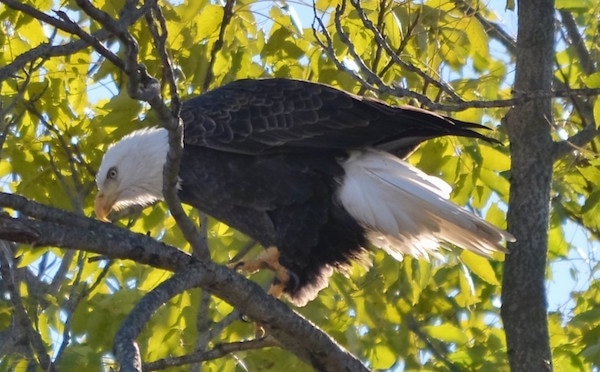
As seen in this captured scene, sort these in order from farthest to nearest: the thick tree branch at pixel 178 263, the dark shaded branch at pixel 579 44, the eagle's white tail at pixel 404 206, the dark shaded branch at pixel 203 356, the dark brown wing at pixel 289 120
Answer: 1. the dark shaded branch at pixel 579 44
2. the dark brown wing at pixel 289 120
3. the eagle's white tail at pixel 404 206
4. the dark shaded branch at pixel 203 356
5. the thick tree branch at pixel 178 263

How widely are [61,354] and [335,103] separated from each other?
1541 millimetres

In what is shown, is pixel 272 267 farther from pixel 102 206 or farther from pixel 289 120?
pixel 102 206

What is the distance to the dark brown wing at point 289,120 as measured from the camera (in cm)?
443

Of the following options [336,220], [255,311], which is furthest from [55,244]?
[336,220]

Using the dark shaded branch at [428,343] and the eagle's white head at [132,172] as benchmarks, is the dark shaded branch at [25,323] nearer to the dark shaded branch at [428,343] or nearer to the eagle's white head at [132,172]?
the eagle's white head at [132,172]

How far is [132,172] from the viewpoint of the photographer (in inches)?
180

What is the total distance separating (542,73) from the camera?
4062 mm

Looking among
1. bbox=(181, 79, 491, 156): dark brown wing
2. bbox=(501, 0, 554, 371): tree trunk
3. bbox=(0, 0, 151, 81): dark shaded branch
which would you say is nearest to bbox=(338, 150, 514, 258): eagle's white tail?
bbox=(181, 79, 491, 156): dark brown wing

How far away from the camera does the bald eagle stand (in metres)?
4.34

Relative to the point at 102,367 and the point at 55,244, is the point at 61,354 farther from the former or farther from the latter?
the point at 55,244

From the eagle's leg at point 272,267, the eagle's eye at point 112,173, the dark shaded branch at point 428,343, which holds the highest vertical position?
the eagle's eye at point 112,173

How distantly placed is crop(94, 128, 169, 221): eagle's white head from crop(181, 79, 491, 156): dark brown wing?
181 millimetres

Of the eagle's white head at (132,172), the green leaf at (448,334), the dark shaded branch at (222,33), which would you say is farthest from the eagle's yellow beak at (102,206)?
the green leaf at (448,334)

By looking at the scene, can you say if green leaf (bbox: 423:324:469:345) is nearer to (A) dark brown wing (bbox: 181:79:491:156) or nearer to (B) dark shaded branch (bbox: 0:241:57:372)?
(A) dark brown wing (bbox: 181:79:491:156)
